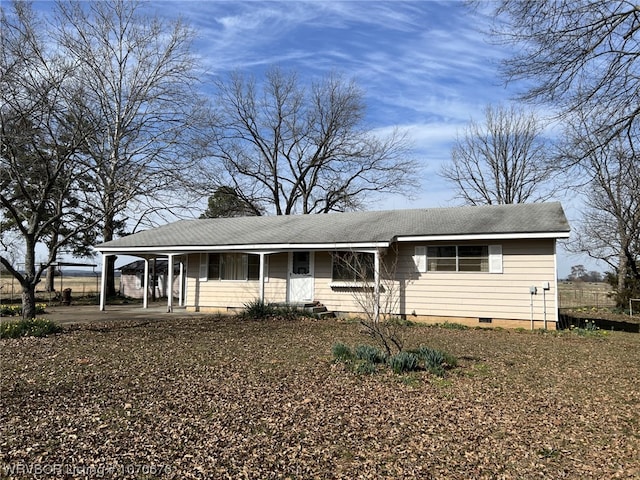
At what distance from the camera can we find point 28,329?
9922 mm

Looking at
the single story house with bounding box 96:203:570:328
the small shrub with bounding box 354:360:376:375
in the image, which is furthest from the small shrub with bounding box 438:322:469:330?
the small shrub with bounding box 354:360:376:375

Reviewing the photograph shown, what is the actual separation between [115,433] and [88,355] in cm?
407

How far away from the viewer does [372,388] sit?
249 inches

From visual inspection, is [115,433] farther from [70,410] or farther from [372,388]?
[372,388]

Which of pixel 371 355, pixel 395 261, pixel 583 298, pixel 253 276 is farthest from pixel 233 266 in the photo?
pixel 583 298

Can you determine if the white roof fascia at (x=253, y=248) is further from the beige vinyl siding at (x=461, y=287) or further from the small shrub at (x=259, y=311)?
the small shrub at (x=259, y=311)

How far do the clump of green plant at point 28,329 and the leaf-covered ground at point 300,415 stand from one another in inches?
26.3

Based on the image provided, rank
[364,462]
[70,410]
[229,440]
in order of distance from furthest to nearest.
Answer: [70,410]
[229,440]
[364,462]

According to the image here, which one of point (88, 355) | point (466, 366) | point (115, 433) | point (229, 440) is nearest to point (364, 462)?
point (229, 440)

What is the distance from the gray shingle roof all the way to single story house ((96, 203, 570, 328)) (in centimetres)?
4

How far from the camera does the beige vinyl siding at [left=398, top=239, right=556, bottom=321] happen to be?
42.6 ft

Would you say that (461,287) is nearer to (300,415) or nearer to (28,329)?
(300,415)

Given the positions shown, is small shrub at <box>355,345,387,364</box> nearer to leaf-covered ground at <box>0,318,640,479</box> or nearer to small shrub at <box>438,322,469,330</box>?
leaf-covered ground at <box>0,318,640,479</box>

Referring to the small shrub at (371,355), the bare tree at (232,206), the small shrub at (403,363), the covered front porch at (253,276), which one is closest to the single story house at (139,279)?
the bare tree at (232,206)
